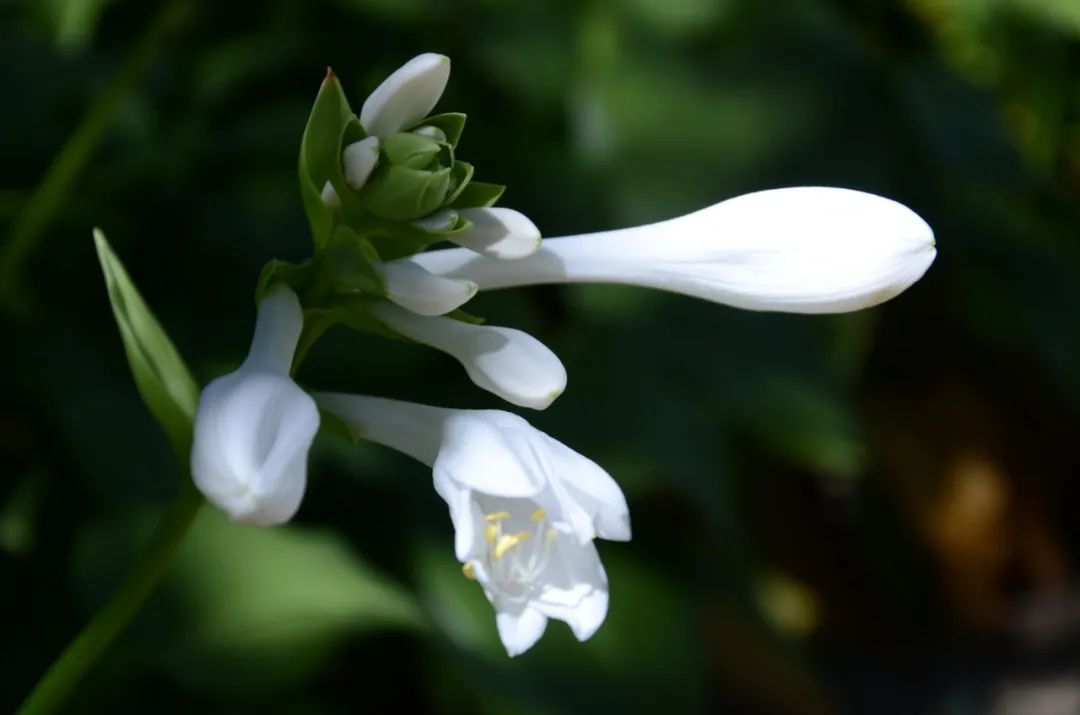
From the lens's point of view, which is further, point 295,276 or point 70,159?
point 70,159

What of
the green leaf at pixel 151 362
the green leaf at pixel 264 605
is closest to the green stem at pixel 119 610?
the green leaf at pixel 151 362

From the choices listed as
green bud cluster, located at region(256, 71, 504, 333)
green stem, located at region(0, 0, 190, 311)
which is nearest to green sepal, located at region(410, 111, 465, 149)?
green bud cluster, located at region(256, 71, 504, 333)

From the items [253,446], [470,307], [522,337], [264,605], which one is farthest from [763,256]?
[470,307]

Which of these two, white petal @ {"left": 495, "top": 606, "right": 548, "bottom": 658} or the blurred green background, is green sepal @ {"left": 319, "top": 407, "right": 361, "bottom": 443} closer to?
white petal @ {"left": 495, "top": 606, "right": 548, "bottom": 658}

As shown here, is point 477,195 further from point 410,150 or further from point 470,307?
point 470,307

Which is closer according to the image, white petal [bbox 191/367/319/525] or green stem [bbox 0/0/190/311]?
white petal [bbox 191/367/319/525]

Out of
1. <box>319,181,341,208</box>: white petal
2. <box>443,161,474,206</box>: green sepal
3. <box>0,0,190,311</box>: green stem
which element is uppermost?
<box>443,161,474,206</box>: green sepal

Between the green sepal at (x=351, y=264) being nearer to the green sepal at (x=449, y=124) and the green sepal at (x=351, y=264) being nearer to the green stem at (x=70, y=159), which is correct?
the green sepal at (x=449, y=124)
